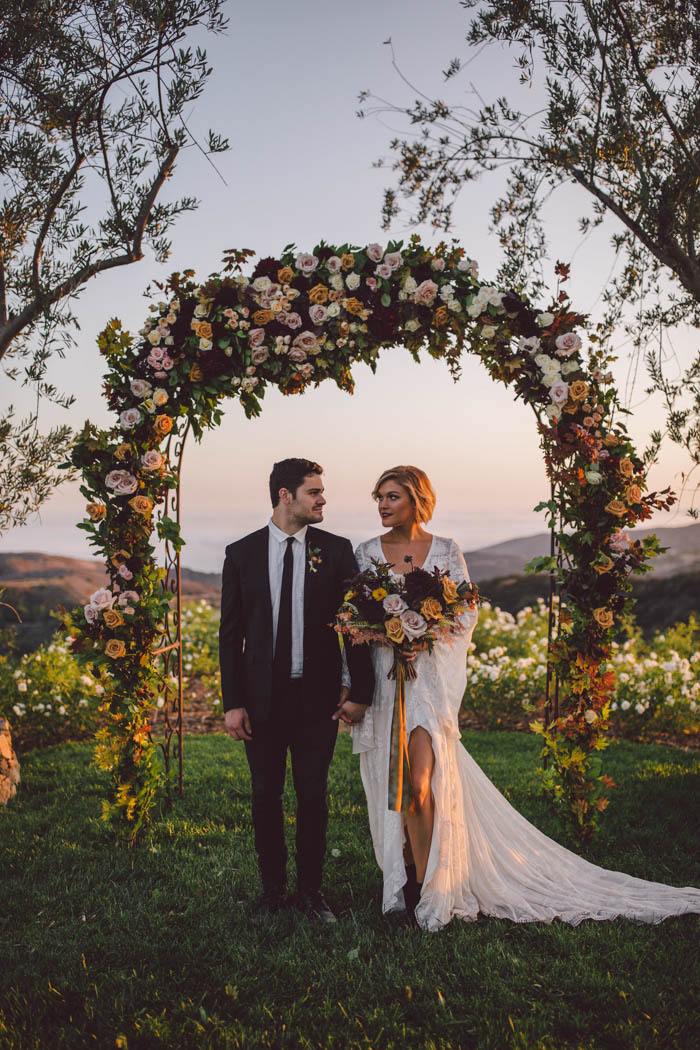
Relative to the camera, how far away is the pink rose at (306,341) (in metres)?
5.04

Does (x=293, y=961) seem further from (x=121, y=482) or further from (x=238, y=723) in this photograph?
(x=121, y=482)

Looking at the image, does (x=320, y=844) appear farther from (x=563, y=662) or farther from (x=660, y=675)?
(x=660, y=675)

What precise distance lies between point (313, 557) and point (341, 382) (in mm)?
1675

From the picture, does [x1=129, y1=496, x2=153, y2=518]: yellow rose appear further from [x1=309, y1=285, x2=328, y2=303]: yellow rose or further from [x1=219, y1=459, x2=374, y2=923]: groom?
[x1=309, y1=285, x2=328, y2=303]: yellow rose

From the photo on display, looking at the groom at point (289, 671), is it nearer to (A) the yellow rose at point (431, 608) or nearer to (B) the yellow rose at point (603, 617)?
(A) the yellow rose at point (431, 608)

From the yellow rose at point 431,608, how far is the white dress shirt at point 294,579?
0.75 metres

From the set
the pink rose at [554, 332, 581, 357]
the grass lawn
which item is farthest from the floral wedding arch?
the grass lawn

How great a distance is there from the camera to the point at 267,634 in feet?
13.8

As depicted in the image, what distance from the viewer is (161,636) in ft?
17.8

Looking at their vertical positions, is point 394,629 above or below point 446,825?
above

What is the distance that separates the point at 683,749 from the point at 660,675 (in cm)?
100

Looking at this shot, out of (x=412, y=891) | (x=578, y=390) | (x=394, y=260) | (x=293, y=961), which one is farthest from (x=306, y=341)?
(x=293, y=961)

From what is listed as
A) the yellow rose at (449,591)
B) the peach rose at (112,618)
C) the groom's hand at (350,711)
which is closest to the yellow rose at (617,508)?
the yellow rose at (449,591)

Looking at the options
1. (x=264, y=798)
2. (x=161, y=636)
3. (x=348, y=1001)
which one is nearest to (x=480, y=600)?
(x=264, y=798)
